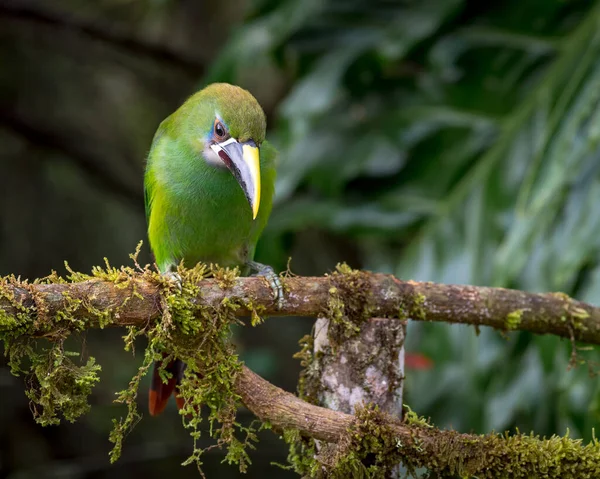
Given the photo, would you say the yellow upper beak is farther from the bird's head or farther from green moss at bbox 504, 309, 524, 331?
green moss at bbox 504, 309, 524, 331

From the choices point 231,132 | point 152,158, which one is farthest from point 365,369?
point 152,158

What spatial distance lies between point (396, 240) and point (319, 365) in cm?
255

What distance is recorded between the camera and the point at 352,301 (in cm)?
199

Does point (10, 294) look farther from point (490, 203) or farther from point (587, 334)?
point (490, 203)

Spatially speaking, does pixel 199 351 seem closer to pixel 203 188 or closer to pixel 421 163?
pixel 203 188

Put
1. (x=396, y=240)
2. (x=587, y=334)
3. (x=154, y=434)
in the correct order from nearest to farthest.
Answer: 1. (x=587, y=334)
2. (x=396, y=240)
3. (x=154, y=434)

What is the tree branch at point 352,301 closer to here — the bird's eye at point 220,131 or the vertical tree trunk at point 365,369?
the vertical tree trunk at point 365,369

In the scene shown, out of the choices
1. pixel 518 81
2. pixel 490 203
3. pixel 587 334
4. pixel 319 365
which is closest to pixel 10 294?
pixel 319 365

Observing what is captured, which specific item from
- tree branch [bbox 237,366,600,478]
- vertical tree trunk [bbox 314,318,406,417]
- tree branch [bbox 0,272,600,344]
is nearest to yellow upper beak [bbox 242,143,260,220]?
tree branch [bbox 0,272,600,344]

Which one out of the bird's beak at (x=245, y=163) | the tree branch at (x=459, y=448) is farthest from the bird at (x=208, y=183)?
the tree branch at (x=459, y=448)

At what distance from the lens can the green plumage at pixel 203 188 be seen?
8.14ft

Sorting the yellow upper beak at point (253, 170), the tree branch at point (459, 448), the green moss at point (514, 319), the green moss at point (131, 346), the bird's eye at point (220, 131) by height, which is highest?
the bird's eye at point (220, 131)

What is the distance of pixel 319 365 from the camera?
2.04 metres

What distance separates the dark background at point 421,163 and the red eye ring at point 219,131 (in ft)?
3.32
